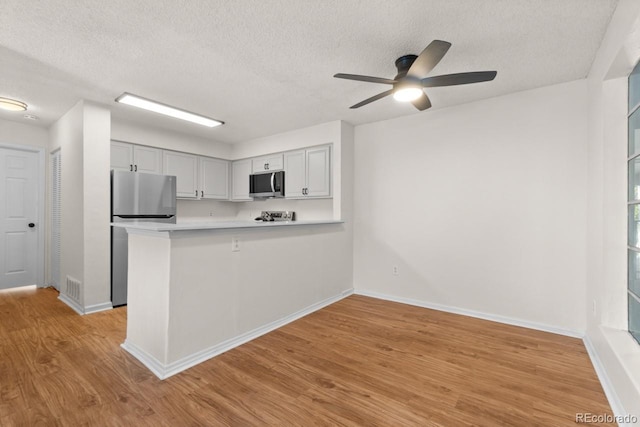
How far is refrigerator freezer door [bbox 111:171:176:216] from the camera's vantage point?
12.0 feet

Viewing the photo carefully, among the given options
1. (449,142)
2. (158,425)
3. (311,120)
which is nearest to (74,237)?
(158,425)

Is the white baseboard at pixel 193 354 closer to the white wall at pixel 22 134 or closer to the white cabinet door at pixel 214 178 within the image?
the white cabinet door at pixel 214 178

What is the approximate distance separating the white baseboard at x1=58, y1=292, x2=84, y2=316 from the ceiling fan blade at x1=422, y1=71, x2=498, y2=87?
169 inches

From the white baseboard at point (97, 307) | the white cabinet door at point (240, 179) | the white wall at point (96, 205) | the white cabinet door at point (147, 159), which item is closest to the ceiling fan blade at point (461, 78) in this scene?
the white wall at point (96, 205)

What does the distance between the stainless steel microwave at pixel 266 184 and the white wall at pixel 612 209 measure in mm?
3714

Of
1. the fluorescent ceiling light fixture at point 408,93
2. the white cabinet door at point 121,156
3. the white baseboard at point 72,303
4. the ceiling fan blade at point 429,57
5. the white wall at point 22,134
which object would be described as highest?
the white wall at point 22,134

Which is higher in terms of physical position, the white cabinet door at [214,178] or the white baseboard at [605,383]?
the white cabinet door at [214,178]

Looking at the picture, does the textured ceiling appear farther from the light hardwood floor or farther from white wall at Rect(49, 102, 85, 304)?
the light hardwood floor

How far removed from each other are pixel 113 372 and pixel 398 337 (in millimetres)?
2330

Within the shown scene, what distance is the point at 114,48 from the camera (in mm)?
2270

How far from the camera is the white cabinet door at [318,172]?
422 centimetres

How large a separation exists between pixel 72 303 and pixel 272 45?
3.84m

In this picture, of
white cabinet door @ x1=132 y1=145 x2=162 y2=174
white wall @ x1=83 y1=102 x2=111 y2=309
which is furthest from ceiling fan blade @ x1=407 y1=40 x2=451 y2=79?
white cabinet door @ x1=132 y1=145 x2=162 y2=174

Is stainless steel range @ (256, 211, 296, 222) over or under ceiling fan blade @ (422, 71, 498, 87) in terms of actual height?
under
